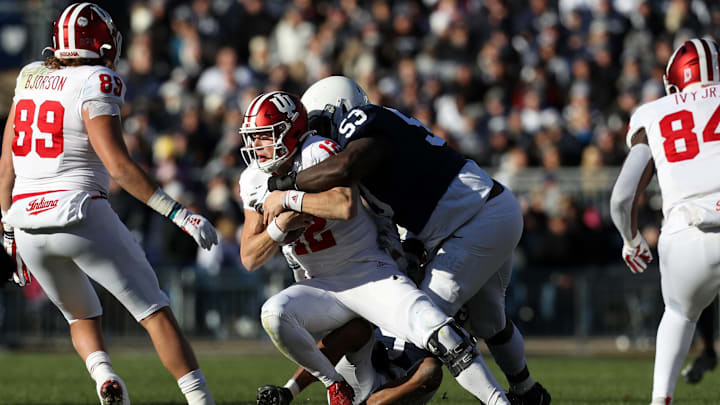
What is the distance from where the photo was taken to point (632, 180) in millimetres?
6695

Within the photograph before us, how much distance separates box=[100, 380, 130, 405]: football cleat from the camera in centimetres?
634

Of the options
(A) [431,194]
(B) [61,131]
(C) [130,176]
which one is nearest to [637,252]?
(A) [431,194]

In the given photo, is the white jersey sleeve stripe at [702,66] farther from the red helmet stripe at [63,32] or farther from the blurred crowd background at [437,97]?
the blurred crowd background at [437,97]

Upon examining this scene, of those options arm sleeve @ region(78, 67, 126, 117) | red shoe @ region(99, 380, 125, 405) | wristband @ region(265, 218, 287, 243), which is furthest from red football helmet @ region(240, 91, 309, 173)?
red shoe @ region(99, 380, 125, 405)

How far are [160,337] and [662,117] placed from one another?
9.80ft

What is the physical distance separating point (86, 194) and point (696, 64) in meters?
3.42

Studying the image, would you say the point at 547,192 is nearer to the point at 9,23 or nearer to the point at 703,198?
the point at 9,23

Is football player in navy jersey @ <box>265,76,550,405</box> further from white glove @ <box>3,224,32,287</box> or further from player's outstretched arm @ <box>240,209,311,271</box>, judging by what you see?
white glove @ <box>3,224,32,287</box>

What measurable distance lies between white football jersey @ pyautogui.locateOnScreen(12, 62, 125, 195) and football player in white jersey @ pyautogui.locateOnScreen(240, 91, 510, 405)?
82 centimetres

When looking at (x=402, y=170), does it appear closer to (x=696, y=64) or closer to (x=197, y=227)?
(x=197, y=227)

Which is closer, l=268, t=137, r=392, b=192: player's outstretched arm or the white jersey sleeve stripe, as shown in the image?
l=268, t=137, r=392, b=192: player's outstretched arm

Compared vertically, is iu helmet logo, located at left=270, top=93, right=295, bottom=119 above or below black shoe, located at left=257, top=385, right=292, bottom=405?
above

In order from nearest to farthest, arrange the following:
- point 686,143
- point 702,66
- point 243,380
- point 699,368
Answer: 1. point 686,143
2. point 702,66
3. point 699,368
4. point 243,380

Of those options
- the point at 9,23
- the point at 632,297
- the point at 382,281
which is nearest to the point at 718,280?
the point at 382,281
